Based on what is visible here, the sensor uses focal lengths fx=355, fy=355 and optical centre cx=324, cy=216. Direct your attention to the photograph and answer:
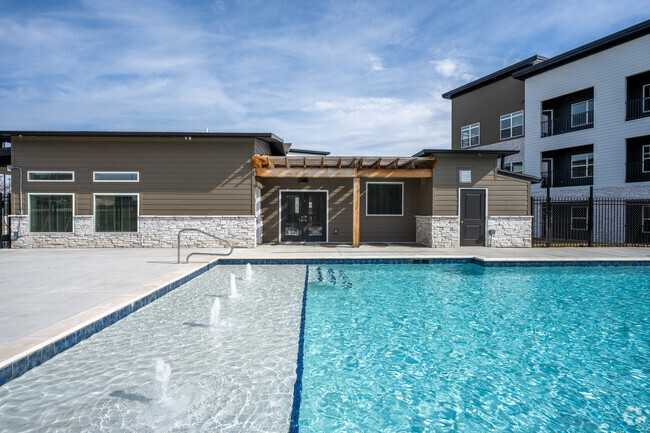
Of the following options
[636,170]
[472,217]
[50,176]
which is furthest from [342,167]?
[636,170]

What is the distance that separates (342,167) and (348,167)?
230 millimetres

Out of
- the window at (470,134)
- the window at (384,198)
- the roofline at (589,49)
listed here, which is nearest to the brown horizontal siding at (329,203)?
the window at (384,198)

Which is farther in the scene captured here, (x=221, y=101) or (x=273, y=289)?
(x=221, y=101)

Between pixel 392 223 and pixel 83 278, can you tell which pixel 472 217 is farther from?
pixel 83 278

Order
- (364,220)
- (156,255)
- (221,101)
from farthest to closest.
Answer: (221,101) < (364,220) < (156,255)

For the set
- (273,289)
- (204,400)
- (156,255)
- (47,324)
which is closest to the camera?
(204,400)

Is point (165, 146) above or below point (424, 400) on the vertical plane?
above

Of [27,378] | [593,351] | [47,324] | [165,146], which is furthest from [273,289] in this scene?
[165,146]

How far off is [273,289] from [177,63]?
13.5m

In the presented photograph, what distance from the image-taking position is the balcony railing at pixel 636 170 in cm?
1551

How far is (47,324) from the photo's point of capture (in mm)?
4020

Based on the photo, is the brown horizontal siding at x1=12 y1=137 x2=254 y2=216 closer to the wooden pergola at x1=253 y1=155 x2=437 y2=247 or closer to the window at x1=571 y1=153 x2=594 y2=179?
the wooden pergola at x1=253 y1=155 x2=437 y2=247

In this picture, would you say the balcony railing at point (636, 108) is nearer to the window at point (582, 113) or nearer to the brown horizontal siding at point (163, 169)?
the window at point (582, 113)

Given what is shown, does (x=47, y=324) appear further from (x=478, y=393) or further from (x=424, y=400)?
(x=478, y=393)
